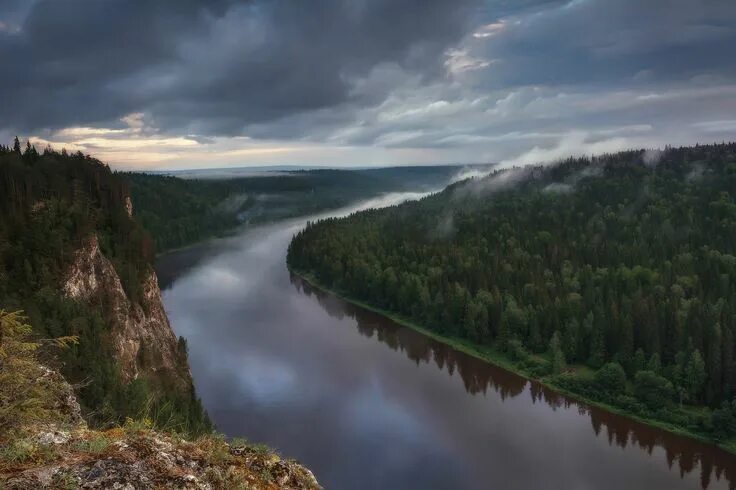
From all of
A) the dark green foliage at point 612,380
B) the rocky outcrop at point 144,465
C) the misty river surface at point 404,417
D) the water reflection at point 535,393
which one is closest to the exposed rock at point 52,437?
the rocky outcrop at point 144,465

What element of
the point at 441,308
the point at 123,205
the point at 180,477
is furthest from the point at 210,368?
the point at 180,477

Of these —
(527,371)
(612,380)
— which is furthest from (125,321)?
(612,380)

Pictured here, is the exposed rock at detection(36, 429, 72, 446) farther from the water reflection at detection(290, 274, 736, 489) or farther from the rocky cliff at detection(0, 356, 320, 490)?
the water reflection at detection(290, 274, 736, 489)

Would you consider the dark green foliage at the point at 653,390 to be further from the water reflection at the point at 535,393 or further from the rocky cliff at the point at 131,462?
the rocky cliff at the point at 131,462

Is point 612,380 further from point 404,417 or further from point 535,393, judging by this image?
point 404,417

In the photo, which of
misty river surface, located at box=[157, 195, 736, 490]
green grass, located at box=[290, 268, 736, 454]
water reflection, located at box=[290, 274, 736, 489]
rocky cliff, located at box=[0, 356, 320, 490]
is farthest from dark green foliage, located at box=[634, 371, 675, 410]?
rocky cliff, located at box=[0, 356, 320, 490]

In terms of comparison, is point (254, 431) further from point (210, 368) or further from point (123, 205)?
point (123, 205)
